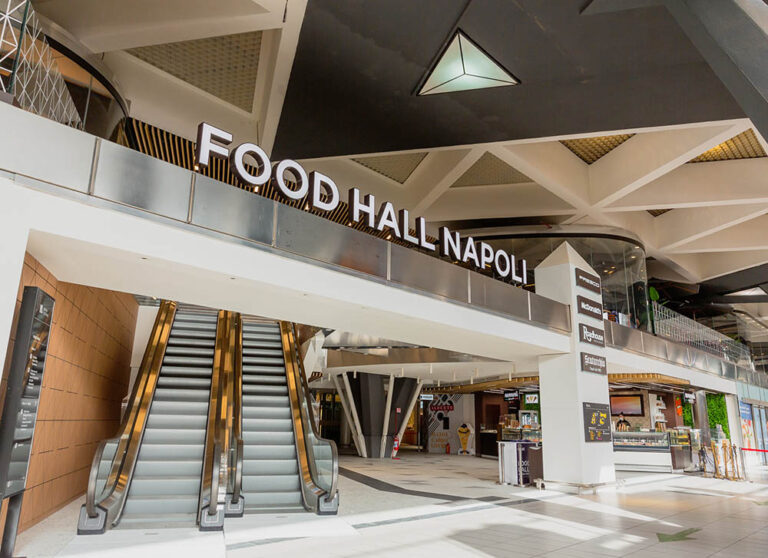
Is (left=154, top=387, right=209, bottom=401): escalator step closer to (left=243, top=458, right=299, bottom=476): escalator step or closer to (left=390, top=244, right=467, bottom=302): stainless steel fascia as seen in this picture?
(left=243, top=458, right=299, bottom=476): escalator step

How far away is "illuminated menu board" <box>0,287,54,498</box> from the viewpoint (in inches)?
167

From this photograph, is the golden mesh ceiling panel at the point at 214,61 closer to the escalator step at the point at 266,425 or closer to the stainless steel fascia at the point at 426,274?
the stainless steel fascia at the point at 426,274

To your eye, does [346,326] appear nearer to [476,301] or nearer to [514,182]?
[476,301]

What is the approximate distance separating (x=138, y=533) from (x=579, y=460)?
7.80 m

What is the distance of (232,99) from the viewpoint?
10.2 metres

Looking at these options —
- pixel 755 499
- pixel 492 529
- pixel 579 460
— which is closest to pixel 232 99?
pixel 492 529

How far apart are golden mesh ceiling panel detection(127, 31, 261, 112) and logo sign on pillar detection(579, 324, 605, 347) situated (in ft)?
26.6

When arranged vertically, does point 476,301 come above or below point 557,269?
below

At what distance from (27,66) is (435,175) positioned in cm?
891

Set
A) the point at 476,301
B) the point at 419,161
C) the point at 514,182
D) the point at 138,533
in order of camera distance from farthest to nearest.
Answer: the point at 514,182, the point at 419,161, the point at 476,301, the point at 138,533

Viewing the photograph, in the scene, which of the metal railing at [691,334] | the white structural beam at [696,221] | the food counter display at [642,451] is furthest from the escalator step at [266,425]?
the metal railing at [691,334]

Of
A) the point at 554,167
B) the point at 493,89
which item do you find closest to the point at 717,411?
the point at 554,167

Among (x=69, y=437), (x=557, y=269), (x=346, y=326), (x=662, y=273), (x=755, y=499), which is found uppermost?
(x=662, y=273)

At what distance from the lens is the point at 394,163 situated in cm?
1302
